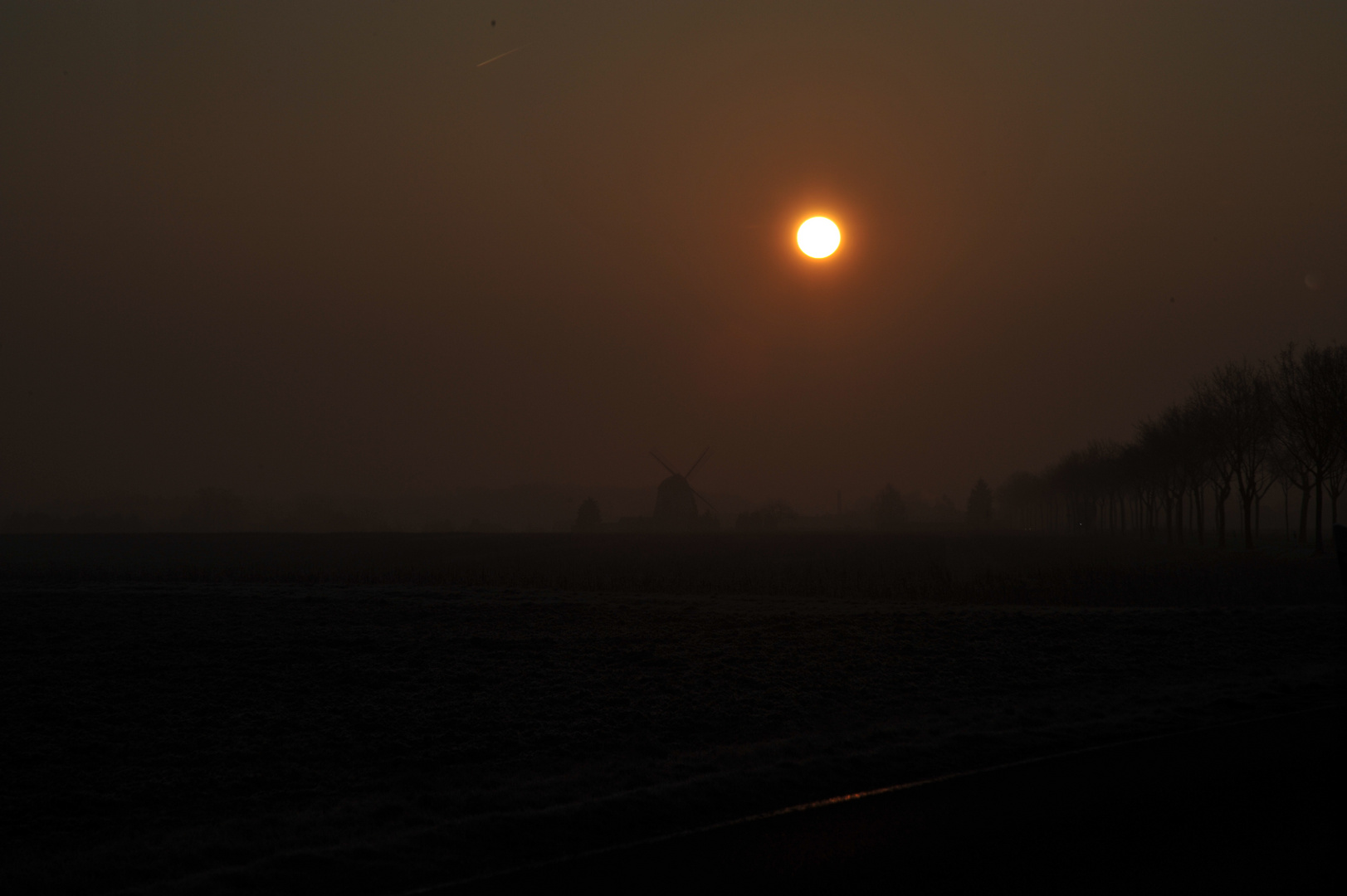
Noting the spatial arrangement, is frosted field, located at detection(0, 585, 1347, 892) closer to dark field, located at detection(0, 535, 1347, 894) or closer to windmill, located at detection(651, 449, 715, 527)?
dark field, located at detection(0, 535, 1347, 894)

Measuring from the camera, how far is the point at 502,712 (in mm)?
15812

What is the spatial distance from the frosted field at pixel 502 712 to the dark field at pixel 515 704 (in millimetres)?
69

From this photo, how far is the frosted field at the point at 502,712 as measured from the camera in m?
9.45

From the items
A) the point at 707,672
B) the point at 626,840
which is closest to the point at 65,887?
the point at 626,840

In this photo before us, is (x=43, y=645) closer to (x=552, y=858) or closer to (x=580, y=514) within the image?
(x=552, y=858)

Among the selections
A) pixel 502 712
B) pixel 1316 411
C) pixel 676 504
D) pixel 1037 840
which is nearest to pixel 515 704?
pixel 502 712

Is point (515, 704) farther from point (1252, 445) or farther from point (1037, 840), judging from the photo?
point (1252, 445)

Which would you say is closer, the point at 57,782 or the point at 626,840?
the point at 626,840

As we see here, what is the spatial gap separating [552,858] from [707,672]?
1080 cm

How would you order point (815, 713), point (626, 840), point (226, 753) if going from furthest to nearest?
point (815, 713) < point (226, 753) < point (626, 840)

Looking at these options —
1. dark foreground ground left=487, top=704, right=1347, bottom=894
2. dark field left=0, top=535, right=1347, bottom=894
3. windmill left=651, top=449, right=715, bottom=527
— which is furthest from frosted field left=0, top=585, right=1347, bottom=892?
windmill left=651, top=449, right=715, bottom=527

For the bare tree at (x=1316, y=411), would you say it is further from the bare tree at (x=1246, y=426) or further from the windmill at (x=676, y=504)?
the windmill at (x=676, y=504)

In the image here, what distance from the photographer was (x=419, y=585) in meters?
36.6

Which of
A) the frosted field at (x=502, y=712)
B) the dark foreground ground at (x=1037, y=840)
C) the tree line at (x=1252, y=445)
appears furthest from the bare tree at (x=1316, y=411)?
the dark foreground ground at (x=1037, y=840)
